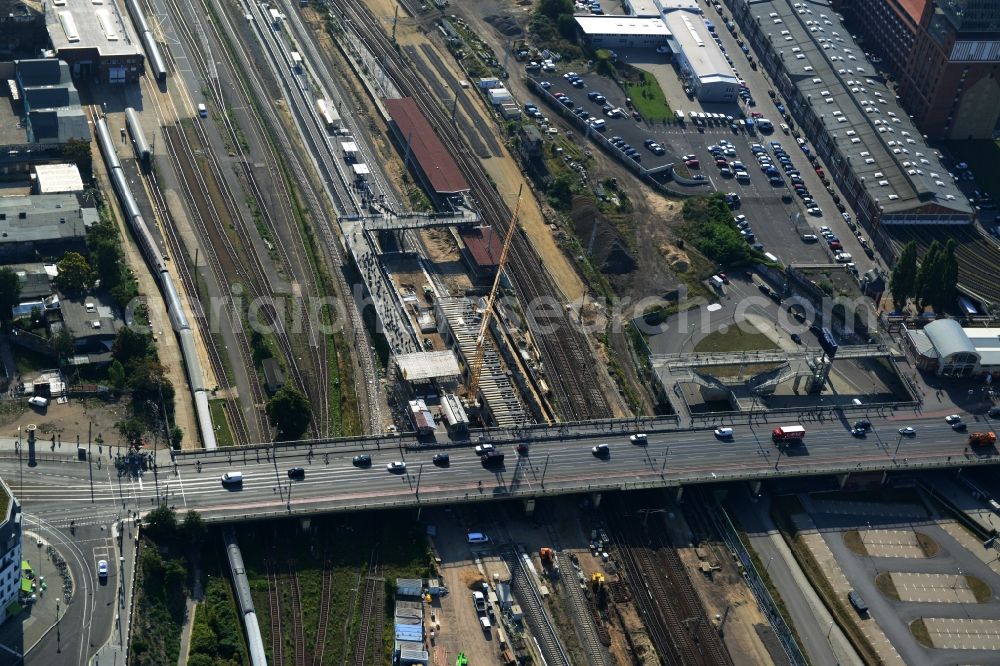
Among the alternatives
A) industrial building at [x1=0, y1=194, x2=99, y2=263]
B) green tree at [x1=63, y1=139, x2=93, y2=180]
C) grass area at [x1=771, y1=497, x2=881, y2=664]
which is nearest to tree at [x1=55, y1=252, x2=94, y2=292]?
industrial building at [x1=0, y1=194, x2=99, y2=263]

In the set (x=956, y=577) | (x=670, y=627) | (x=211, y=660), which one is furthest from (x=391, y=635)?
(x=956, y=577)

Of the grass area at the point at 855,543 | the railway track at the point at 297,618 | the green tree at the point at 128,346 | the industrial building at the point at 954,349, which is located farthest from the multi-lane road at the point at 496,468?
the green tree at the point at 128,346

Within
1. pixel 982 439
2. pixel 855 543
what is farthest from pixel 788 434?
pixel 982 439

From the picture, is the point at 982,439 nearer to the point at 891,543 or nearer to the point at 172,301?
the point at 891,543

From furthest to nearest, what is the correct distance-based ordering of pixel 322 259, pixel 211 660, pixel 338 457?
pixel 322 259
pixel 338 457
pixel 211 660

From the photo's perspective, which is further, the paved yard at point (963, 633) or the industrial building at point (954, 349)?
the industrial building at point (954, 349)

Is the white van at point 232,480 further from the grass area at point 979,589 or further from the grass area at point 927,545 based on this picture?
the grass area at point 979,589

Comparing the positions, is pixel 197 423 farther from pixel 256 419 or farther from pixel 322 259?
pixel 322 259
